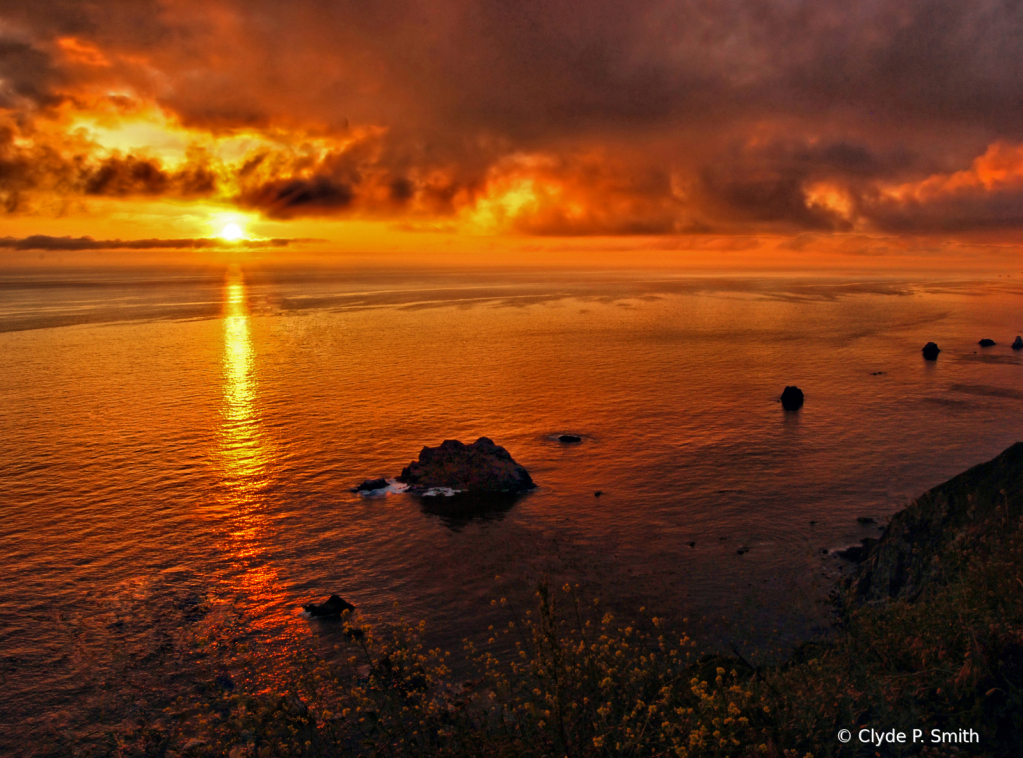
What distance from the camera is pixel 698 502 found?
147 ft

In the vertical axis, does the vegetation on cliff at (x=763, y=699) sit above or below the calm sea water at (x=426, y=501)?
above

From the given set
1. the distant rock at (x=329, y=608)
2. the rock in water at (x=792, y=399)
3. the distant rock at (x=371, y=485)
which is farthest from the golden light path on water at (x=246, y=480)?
the rock in water at (x=792, y=399)

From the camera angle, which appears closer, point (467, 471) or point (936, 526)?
point (936, 526)

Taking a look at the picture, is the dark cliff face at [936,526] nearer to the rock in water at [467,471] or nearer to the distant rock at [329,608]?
the distant rock at [329,608]

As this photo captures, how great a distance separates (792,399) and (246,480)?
54727 millimetres

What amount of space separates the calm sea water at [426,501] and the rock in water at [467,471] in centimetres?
222

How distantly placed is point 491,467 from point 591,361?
5304cm

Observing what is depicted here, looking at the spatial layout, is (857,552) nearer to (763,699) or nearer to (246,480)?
(763,699)

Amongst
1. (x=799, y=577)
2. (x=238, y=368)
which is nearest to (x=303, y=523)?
(x=799, y=577)

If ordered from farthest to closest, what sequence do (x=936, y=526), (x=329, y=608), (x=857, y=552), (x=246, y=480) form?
(x=246, y=480) < (x=857, y=552) < (x=329, y=608) < (x=936, y=526)

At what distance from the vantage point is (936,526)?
27.8 metres

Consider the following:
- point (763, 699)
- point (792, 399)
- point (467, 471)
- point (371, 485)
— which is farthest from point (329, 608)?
point (792, 399)

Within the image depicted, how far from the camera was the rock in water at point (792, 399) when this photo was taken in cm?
6862

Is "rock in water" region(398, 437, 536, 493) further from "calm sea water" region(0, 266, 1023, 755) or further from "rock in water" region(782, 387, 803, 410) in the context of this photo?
"rock in water" region(782, 387, 803, 410)
